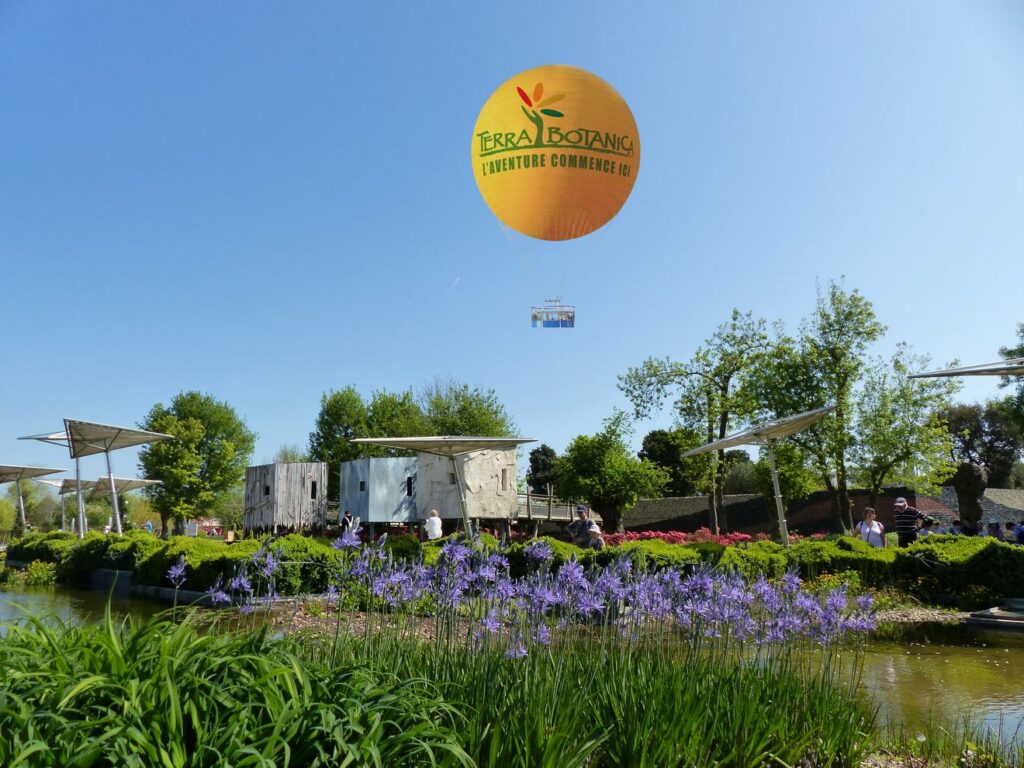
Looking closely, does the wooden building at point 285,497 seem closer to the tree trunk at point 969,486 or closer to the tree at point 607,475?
the tree at point 607,475

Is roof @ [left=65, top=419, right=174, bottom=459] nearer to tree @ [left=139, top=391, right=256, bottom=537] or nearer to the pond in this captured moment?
the pond

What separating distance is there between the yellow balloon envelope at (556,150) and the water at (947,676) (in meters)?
7.22

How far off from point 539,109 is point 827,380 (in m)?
20.1

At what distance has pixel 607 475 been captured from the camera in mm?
35906

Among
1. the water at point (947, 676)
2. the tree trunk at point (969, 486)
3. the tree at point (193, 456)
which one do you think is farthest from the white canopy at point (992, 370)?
the tree at point (193, 456)

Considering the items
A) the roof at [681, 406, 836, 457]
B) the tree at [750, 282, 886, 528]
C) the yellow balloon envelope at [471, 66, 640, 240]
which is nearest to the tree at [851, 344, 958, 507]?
the tree at [750, 282, 886, 528]

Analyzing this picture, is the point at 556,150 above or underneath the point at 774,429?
above

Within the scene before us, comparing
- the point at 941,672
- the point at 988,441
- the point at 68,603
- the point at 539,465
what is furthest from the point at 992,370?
the point at 539,465

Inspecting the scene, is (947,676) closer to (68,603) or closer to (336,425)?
(68,603)

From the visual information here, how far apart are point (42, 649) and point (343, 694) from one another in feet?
4.88

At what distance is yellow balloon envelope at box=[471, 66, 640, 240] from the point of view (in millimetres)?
11094

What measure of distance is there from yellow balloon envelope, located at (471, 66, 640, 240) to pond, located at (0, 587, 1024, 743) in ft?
23.7

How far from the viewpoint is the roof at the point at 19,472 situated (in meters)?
26.8

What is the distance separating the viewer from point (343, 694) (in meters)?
3.25
